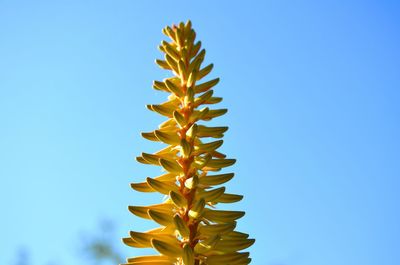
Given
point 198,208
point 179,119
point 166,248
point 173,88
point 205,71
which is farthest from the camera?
point 205,71

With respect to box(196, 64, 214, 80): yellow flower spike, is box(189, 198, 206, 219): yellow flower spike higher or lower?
lower

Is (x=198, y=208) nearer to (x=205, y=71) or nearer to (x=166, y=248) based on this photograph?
(x=166, y=248)

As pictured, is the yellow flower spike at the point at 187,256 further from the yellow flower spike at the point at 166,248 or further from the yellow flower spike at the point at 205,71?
the yellow flower spike at the point at 205,71

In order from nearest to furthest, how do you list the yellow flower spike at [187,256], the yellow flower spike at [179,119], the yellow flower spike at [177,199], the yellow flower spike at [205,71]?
1. the yellow flower spike at [187,256]
2. the yellow flower spike at [177,199]
3. the yellow flower spike at [179,119]
4. the yellow flower spike at [205,71]

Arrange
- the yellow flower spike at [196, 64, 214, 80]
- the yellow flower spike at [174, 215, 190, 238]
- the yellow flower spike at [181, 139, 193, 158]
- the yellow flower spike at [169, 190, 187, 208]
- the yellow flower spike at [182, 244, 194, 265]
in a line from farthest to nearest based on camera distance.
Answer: the yellow flower spike at [196, 64, 214, 80] → the yellow flower spike at [181, 139, 193, 158] → the yellow flower spike at [169, 190, 187, 208] → the yellow flower spike at [174, 215, 190, 238] → the yellow flower spike at [182, 244, 194, 265]

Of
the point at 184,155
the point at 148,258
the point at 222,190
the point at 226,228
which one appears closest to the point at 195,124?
the point at 184,155

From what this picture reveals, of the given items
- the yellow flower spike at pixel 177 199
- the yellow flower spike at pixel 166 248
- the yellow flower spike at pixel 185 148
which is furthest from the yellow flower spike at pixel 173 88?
the yellow flower spike at pixel 166 248

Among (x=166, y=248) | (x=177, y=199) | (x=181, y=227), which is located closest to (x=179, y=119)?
(x=177, y=199)

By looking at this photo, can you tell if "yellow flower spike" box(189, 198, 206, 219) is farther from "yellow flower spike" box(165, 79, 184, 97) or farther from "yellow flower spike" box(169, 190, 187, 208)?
"yellow flower spike" box(165, 79, 184, 97)

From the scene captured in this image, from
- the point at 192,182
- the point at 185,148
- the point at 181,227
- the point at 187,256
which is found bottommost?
the point at 187,256

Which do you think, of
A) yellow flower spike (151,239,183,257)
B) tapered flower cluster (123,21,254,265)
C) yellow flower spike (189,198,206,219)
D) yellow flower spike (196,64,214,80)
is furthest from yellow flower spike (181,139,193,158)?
yellow flower spike (196,64,214,80)
